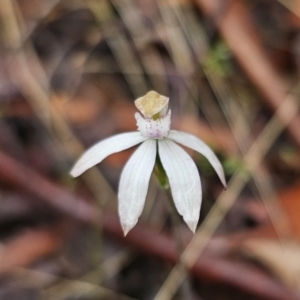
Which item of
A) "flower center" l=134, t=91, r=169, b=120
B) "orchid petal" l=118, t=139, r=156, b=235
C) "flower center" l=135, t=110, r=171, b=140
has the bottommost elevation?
"orchid petal" l=118, t=139, r=156, b=235

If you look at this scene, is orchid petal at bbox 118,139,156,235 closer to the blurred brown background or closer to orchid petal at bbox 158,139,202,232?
orchid petal at bbox 158,139,202,232

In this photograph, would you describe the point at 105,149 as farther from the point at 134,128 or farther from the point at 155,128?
the point at 134,128

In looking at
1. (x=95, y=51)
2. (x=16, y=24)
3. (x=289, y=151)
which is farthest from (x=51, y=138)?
(x=289, y=151)

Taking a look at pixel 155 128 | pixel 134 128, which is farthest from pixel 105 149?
pixel 134 128

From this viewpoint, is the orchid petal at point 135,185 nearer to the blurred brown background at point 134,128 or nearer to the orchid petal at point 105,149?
the orchid petal at point 105,149

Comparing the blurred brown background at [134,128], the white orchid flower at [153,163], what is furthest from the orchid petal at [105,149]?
the blurred brown background at [134,128]

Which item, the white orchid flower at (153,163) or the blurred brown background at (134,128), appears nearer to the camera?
the white orchid flower at (153,163)

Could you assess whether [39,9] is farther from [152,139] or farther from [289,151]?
[152,139]

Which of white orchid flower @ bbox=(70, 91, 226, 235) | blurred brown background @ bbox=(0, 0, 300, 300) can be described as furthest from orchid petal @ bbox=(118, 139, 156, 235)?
blurred brown background @ bbox=(0, 0, 300, 300)
